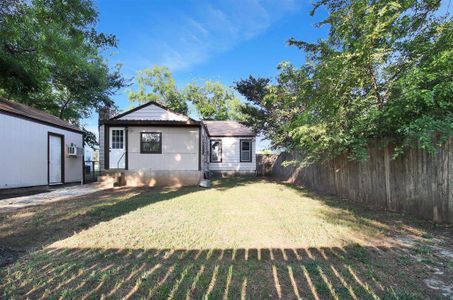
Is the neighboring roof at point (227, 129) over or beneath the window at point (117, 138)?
over

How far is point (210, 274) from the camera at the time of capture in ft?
9.79

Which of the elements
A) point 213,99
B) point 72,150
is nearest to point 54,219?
point 72,150

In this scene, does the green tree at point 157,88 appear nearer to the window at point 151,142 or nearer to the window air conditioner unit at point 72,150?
the window air conditioner unit at point 72,150

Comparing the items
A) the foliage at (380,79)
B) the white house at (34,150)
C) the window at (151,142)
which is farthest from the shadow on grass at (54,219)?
the foliage at (380,79)

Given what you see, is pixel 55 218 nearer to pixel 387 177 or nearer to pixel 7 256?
pixel 7 256

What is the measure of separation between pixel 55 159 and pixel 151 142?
4.22 metres

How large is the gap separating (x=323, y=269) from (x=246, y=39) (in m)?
16.6

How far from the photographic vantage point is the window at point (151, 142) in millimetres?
12250

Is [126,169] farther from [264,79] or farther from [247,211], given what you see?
[264,79]

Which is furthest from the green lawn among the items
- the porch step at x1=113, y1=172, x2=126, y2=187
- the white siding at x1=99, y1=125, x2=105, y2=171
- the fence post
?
the white siding at x1=99, y1=125, x2=105, y2=171

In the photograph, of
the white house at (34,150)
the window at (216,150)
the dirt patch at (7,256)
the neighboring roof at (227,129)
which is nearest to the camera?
the dirt patch at (7,256)

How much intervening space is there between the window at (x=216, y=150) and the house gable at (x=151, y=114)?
6346 mm

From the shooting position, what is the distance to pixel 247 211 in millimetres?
6457

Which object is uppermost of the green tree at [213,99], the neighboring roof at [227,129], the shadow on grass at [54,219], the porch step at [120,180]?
the green tree at [213,99]
